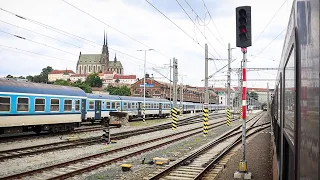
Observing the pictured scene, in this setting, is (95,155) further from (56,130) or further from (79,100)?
(79,100)

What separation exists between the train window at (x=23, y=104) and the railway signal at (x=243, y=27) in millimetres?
13801

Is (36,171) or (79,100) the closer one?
(36,171)

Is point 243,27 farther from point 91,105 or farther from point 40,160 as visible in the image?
point 91,105

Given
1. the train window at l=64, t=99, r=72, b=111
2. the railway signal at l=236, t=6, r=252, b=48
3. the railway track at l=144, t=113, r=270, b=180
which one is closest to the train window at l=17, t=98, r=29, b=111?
the train window at l=64, t=99, r=72, b=111

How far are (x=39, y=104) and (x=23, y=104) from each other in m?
1.31

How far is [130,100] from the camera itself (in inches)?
1538

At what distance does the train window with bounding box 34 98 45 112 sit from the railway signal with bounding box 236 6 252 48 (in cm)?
1435

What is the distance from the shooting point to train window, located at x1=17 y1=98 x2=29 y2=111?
18225 mm

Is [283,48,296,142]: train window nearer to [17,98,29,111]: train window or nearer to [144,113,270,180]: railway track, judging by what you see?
[144,113,270,180]: railway track

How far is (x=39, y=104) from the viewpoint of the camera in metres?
19.8

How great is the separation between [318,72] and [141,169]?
10698mm

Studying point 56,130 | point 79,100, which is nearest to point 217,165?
point 56,130

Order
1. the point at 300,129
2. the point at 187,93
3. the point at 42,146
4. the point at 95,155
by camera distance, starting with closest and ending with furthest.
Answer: the point at 300,129, the point at 95,155, the point at 42,146, the point at 187,93

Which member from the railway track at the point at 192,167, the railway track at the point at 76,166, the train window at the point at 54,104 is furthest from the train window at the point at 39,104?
the railway track at the point at 192,167
